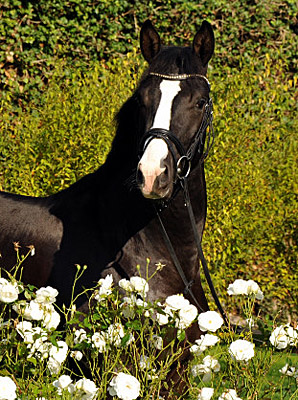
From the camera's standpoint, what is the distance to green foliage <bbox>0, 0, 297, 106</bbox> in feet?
24.8

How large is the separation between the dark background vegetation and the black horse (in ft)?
6.86

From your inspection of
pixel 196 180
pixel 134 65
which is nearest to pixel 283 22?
pixel 134 65

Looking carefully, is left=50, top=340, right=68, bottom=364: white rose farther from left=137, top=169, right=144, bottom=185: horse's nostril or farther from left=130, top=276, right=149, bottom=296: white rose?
left=137, top=169, right=144, bottom=185: horse's nostril

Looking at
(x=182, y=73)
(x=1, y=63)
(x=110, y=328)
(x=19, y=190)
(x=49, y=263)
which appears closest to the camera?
(x=110, y=328)

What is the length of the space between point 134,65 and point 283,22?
11.5ft

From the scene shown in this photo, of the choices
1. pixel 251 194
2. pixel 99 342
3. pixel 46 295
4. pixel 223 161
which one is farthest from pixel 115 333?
pixel 251 194

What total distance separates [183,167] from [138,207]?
37 centimetres

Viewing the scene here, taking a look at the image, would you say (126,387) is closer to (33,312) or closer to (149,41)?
(33,312)

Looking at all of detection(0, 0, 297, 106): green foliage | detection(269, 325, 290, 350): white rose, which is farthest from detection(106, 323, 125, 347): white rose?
detection(0, 0, 297, 106): green foliage

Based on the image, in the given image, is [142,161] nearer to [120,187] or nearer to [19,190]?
[120,187]

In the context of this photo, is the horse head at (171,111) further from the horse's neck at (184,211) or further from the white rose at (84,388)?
the white rose at (84,388)

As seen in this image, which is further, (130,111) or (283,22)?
(283,22)

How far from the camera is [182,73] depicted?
3.30 meters

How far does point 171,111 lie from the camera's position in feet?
10.4
